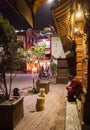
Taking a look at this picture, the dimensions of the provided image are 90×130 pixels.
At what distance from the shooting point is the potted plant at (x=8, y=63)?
6.03 m

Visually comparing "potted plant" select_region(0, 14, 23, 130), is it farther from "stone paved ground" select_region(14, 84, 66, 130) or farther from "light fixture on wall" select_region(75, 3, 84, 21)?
"light fixture on wall" select_region(75, 3, 84, 21)

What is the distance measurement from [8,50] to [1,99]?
1.65 meters

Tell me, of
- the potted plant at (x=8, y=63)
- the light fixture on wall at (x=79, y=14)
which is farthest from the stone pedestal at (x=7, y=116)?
the light fixture on wall at (x=79, y=14)

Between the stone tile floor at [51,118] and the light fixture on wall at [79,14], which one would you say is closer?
the stone tile floor at [51,118]

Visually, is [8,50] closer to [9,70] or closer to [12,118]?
[9,70]

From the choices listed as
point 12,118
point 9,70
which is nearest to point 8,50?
point 9,70

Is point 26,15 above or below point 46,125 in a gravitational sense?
above

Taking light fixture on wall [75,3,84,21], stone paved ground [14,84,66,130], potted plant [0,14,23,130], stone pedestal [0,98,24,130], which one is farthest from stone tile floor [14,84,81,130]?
light fixture on wall [75,3,84,21]

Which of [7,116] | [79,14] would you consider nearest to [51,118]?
[7,116]

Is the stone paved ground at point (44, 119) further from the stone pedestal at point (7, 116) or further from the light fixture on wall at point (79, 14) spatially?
the light fixture on wall at point (79, 14)

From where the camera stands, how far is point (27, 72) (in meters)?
37.3

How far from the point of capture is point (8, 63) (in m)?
6.67

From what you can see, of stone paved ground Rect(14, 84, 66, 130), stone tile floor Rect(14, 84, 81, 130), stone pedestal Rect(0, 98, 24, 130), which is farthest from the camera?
stone paved ground Rect(14, 84, 66, 130)

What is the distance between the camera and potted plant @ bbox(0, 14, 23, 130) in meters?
6.03
